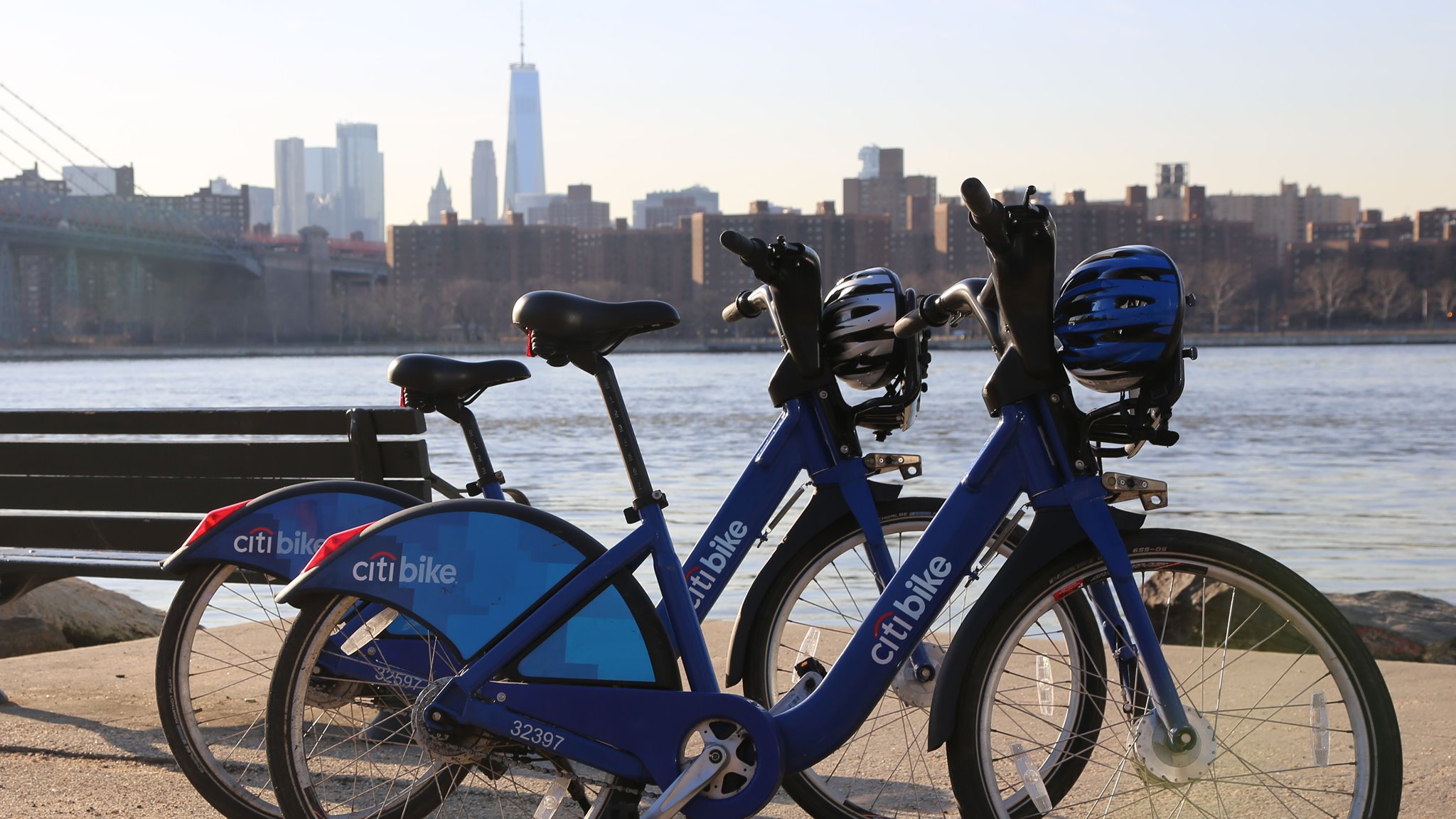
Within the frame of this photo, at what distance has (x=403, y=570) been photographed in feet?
8.61

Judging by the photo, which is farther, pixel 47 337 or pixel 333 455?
pixel 47 337

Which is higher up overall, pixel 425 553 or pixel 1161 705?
pixel 425 553

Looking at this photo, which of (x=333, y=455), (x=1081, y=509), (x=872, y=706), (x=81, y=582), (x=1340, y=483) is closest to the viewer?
(x=1081, y=509)

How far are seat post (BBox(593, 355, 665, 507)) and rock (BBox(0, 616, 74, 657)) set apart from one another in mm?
3571

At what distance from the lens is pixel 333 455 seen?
4141 mm

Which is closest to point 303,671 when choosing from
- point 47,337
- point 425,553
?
point 425,553

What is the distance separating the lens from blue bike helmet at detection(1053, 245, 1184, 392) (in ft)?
7.72

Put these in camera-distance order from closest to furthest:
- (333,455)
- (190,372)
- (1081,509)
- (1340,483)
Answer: (1081,509), (333,455), (1340,483), (190,372)

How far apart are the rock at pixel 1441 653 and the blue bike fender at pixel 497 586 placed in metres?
3.61

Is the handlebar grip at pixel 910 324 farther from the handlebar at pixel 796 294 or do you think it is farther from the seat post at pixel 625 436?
the seat post at pixel 625 436

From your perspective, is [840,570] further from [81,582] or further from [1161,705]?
[81,582]

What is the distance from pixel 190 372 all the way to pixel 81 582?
6549 cm

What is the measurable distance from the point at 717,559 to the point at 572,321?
67 centimetres

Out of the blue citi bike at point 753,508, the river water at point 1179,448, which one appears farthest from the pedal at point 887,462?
the river water at point 1179,448
